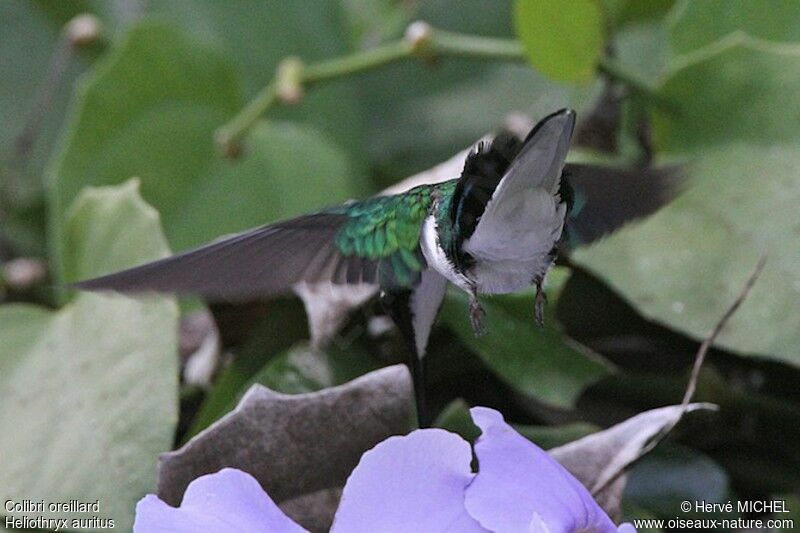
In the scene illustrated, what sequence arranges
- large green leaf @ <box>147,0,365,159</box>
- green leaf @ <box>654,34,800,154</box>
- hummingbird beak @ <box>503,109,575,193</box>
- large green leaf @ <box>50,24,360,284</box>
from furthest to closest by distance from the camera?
large green leaf @ <box>147,0,365,159</box> → large green leaf @ <box>50,24,360,284</box> → green leaf @ <box>654,34,800,154</box> → hummingbird beak @ <box>503,109,575,193</box>

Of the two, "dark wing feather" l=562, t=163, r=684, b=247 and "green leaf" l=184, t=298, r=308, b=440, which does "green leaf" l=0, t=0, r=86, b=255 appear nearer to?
"green leaf" l=184, t=298, r=308, b=440

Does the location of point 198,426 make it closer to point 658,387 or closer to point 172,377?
point 172,377

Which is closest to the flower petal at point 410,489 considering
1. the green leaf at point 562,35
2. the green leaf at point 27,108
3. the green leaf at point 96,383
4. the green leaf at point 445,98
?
the green leaf at point 96,383

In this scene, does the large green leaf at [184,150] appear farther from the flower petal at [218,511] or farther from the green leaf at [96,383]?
the flower petal at [218,511]

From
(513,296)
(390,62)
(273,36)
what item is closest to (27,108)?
(273,36)

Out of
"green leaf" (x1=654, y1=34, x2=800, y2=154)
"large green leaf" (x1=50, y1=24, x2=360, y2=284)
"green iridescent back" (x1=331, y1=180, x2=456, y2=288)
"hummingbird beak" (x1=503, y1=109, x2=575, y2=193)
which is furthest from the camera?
"large green leaf" (x1=50, y1=24, x2=360, y2=284)

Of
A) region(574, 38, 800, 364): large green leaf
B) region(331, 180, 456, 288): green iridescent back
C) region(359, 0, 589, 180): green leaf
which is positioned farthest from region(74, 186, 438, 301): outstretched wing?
region(359, 0, 589, 180): green leaf
